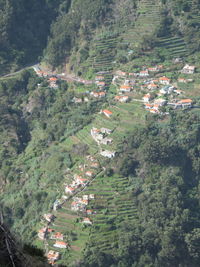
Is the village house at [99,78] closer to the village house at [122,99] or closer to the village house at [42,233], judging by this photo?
the village house at [122,99]

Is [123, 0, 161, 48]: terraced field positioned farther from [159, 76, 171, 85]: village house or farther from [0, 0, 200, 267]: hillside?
[159, 76, 171, 85]: village house

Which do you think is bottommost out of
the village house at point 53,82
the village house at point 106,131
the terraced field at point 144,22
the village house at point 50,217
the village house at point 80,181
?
the village house at point 53,82

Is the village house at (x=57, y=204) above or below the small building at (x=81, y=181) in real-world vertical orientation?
below

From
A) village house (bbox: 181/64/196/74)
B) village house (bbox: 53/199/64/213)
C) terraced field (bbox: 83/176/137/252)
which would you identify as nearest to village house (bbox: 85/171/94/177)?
terraced field (bbox: 83/176/137/252)

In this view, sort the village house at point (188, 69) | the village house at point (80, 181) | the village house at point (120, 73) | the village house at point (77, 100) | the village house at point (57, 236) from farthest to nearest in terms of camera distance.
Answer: the village house at point (120, 73), the village house at point (77, 100), the village house at point (188, 69), the village house at point (80, 181), the village house at point (57, 236)

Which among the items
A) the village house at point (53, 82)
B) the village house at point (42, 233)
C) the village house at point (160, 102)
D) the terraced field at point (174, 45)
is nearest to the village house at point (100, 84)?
the village house at point (53, 82)

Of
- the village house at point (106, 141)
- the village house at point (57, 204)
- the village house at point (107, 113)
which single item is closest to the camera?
the village house at point (57, 204)

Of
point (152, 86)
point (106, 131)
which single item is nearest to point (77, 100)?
point (152, 86)

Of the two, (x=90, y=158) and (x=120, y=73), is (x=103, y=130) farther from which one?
(x=120, y=73)

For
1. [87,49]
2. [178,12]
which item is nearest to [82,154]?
[87,49]
